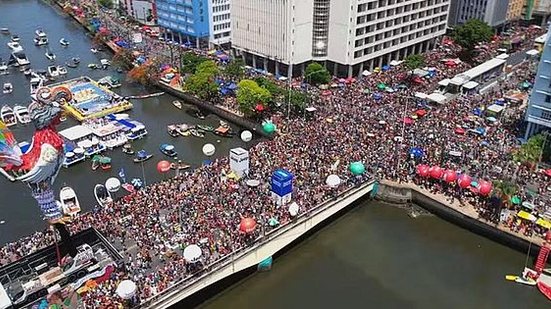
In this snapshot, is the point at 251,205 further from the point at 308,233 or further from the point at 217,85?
the point at 217,85

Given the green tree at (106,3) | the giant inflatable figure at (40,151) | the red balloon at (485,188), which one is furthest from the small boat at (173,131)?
the green tree at (106,3)

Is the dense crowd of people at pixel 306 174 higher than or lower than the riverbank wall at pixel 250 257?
higher

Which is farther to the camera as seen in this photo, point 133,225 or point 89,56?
point 89,56

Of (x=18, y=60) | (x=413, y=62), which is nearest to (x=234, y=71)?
(x=413, y=62)

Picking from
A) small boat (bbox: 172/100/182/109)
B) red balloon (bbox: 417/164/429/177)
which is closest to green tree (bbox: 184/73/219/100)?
small boat (bbox: 172/100/182/109)

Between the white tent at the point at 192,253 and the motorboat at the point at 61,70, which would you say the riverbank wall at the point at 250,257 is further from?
the motorboat at the point at 61,70

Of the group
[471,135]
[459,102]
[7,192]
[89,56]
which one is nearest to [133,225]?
[7,192]

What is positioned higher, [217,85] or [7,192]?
[217,85]
